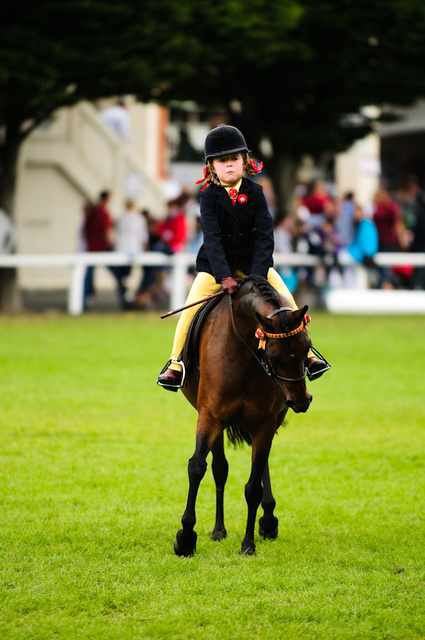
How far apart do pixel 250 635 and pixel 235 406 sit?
5.41 ft

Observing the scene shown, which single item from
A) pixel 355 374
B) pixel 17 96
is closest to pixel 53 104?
pixel 17 96

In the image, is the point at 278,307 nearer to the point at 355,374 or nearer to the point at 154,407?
the point at 154,407

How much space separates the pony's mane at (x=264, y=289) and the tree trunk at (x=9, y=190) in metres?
16.3

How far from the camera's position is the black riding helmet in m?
6.73

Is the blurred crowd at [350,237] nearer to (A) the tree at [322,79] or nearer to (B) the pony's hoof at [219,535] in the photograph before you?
(A) the tree at [322,79]

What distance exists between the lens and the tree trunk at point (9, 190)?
72.0ft

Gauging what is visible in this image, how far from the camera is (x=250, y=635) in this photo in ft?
16.7

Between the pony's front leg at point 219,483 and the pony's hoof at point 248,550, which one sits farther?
the pony's front leg at point 219,483

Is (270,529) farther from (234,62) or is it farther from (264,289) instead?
(234,62)

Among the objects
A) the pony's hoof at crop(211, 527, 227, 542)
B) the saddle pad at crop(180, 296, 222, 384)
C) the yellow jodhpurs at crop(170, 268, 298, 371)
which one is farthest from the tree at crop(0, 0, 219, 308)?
the pony's hoof at crop(211, 527, 227, 542)

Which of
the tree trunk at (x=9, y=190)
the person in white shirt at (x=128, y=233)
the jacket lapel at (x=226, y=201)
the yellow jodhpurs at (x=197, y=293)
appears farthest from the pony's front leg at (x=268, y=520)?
the person in white shirt at (x=128, y=233)

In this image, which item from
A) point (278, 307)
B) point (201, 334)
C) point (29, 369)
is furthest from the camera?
point (29, 369)

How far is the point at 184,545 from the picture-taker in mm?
6379

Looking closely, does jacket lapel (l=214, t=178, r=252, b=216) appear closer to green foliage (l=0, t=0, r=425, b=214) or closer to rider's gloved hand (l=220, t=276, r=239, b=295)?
rider's gloved hand (l=220, t=276, r=239, b=295)
